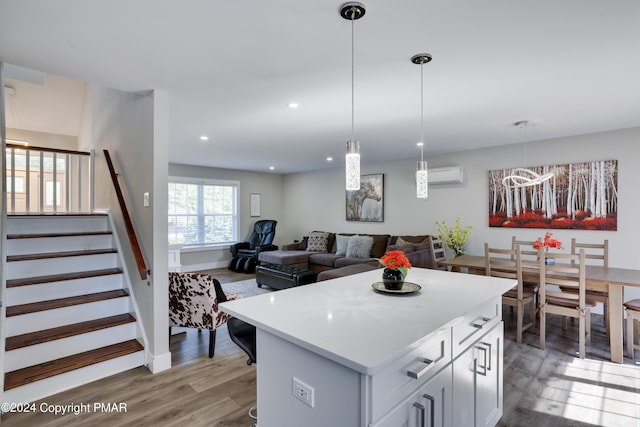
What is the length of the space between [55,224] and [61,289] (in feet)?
3.40

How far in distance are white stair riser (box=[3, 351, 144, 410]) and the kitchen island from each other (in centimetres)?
170

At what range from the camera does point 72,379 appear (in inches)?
97.4

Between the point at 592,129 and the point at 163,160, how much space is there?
4893mm

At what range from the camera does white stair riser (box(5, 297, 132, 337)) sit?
2.60 meters

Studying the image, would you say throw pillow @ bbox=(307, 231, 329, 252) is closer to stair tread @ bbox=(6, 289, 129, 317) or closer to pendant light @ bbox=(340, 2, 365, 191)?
stair tread @ bbox=(6, 289, 129, 317)

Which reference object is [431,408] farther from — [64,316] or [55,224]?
[55,224]

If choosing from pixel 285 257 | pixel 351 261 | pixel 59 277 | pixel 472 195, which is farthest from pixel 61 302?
pixel 472 195

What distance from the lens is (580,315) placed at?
2.99 m

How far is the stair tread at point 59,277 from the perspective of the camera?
9.23 feet

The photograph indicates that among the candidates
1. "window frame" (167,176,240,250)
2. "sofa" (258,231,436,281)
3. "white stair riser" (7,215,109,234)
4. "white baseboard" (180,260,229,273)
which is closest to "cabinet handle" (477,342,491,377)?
"sofa" (258,231,436,281)

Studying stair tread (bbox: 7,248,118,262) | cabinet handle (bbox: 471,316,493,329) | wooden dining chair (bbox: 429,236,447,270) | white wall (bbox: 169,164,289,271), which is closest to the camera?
cabinet handle (bbox: 471,316,493,329)

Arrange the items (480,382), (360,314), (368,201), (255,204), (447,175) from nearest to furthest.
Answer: (360,314) → (480,382) → (447,175) → (368,201) → (255,204)

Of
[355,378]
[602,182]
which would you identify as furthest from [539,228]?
[355,378]

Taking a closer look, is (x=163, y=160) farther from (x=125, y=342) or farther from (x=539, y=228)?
(x=539, y=228)
